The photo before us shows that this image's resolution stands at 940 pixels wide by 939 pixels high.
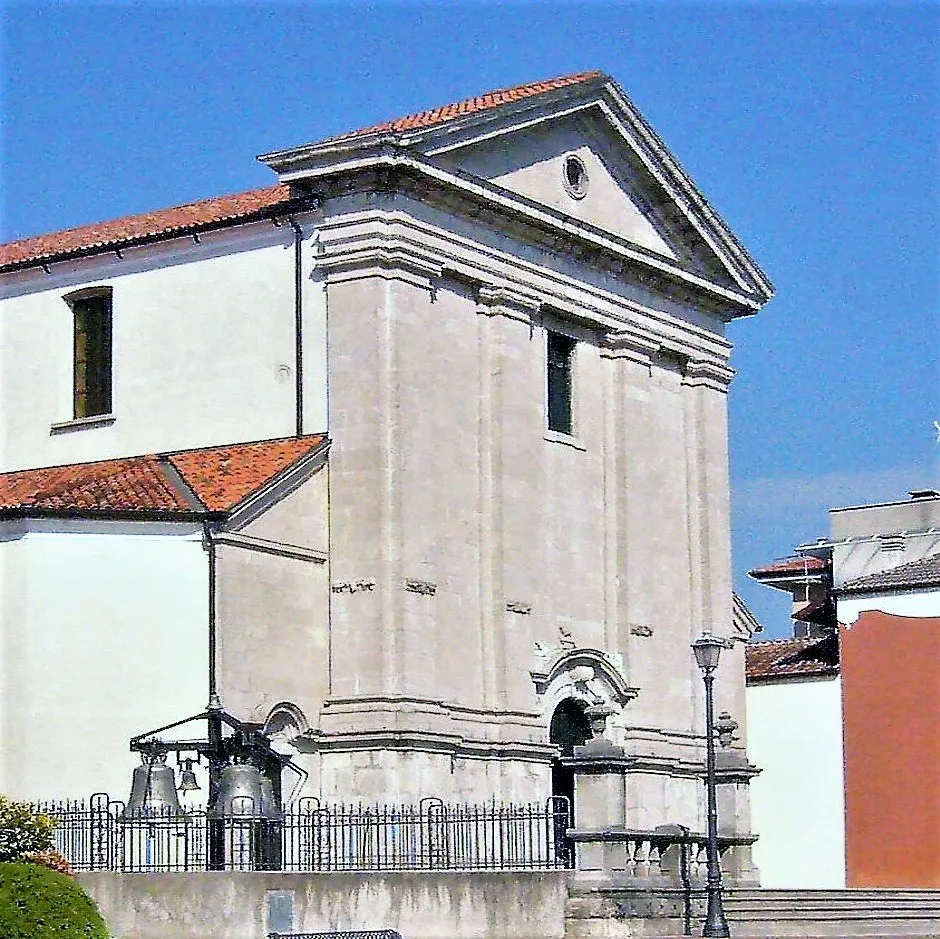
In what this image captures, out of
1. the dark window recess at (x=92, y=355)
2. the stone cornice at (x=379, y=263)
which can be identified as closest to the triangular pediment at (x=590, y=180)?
the stone cornice at (x=379, y=263)

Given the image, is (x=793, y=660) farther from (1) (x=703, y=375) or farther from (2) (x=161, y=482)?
(2) (x=161, y=482)

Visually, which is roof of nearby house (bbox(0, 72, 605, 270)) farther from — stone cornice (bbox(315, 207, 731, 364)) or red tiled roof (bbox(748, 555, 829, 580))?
red tiled roof (bbox(748, 555, 829, 580))

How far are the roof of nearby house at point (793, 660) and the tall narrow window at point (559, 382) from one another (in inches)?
334

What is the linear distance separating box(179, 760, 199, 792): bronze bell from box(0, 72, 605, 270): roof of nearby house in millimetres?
9389

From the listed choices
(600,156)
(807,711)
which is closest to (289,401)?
(600,156)

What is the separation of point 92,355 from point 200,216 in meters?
3.17

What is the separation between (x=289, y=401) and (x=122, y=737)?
6433 mm

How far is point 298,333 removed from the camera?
3338 cm

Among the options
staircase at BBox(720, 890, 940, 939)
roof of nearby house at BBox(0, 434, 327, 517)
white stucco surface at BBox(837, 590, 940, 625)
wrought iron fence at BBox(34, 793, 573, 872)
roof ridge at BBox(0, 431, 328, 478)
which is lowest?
staircase at BBox(720, 890, 940, 939)

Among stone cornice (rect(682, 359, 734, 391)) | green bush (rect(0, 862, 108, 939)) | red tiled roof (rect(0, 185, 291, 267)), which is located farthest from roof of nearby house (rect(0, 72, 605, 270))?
green bush (rect(0, 862, 108, 939))

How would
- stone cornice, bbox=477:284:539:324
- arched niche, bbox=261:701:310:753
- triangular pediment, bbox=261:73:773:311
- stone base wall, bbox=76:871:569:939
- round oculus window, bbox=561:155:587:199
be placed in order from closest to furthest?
1. stone base wall, bbox=76:871:569:939
2. arched niche, bbox=261:701:310:753
3. triangular pediment, bbox=261:73:773:311
4. stone cornice, bbox=477:284:539:324
5. round oculus window, bbox=561:155:587:199

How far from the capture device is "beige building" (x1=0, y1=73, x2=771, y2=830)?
31.7 meters

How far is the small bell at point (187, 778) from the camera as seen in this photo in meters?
28.3

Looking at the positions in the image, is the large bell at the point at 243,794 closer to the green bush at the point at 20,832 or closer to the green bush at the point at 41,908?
the green bush at the point at 20,832
